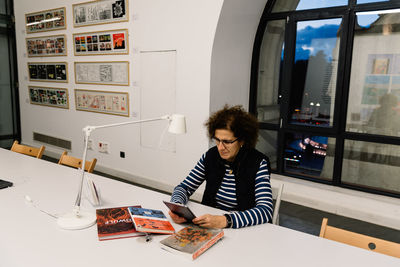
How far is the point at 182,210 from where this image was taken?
168 cm

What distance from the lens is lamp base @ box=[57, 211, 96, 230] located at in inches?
66.8

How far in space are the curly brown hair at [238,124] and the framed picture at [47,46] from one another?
4.22 m

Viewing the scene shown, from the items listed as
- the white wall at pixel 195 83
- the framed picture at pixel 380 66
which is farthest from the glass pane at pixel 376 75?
the white wall at pixel 195 83

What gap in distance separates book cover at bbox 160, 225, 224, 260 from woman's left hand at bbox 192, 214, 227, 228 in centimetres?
3

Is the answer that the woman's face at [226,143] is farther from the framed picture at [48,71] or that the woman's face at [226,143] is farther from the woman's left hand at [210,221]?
the framed picture at [48,71]

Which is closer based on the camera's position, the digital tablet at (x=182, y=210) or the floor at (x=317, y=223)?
the digital tablet at (x=182, y=210)

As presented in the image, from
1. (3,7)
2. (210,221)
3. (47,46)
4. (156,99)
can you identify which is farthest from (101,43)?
(210,221)

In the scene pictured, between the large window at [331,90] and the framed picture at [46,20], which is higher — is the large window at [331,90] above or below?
below

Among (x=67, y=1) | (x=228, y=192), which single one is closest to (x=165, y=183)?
(x=228, y=192)

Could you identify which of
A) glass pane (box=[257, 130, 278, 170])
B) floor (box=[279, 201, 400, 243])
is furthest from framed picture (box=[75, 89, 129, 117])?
floor (box=[279, 201, 400, 243])

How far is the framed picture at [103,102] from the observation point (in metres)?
4.66

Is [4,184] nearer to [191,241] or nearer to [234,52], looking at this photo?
[191,241]

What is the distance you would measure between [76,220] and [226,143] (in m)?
0.97

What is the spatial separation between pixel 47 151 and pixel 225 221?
17.2ft
